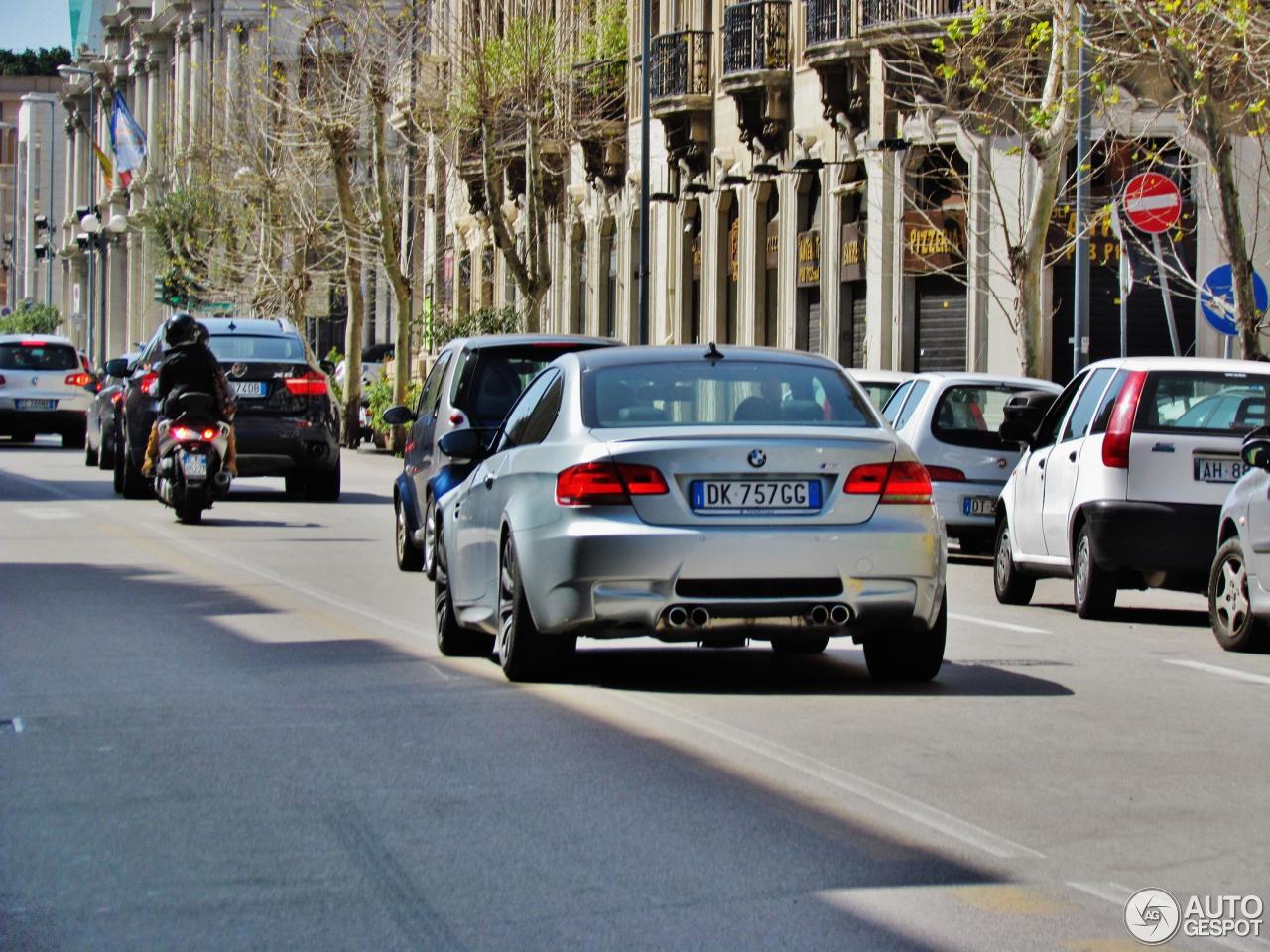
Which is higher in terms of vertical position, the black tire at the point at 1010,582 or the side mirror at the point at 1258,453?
the side mirror at the point at 1258,453

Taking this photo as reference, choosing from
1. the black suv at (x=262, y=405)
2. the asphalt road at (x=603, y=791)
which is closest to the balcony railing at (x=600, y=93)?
the black suv at (x=262, y=405)

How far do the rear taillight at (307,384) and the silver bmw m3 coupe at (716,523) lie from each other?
50.9ft

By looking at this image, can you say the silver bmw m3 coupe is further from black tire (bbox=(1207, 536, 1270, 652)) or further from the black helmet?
the black helmet

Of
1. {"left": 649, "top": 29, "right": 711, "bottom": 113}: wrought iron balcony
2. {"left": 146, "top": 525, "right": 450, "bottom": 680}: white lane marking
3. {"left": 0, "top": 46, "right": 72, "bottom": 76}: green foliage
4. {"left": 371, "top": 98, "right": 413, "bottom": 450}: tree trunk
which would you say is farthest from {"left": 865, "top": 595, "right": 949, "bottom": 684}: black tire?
{"left": 0, "top": 46, "right": 72, "bottom": 76}: green foliage

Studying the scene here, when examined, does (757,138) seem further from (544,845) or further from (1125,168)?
(544,845)

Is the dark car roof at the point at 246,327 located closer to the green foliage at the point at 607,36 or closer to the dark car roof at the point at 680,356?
the dark car roof at the point at 680,356

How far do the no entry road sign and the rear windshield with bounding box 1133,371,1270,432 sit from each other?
8.41m

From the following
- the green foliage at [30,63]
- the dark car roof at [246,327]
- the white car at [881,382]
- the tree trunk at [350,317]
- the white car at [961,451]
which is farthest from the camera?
the green foliage at [30,63]

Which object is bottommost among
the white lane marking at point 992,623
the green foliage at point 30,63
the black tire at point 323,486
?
the white lane marking at point 992,623

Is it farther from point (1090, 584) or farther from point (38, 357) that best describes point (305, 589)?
point (38, 357)

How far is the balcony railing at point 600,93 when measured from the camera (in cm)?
5119

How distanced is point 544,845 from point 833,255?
3443 cm

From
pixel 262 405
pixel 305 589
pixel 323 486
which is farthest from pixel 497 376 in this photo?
pixel 323 486

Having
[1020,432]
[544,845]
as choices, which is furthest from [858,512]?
[1020,432]
